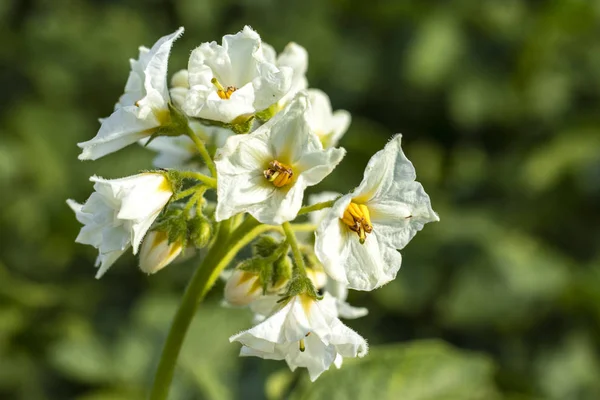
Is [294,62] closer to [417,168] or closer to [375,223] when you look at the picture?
[375,223]

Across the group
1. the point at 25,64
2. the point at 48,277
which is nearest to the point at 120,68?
the point at 25,64

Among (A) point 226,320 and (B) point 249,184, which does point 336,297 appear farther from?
(A) point 226,320

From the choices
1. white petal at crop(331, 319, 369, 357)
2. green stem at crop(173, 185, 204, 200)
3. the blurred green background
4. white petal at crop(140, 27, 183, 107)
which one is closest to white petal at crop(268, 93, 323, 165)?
green stem at crop(173, 185, 204, 200)

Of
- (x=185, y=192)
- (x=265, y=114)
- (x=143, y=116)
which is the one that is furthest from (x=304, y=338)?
(x=143, y=116)

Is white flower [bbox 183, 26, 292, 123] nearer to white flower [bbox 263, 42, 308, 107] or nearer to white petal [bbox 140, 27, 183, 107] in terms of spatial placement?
white petal [bbox 140, 27, 183, 107]

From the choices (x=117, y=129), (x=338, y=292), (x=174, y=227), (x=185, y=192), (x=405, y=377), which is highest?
(x=117, y=129)

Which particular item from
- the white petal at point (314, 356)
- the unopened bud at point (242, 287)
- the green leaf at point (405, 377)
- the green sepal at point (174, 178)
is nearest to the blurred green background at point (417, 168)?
the green leaf at point (405, 377)

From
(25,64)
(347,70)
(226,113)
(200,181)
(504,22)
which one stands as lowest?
(25,64)
